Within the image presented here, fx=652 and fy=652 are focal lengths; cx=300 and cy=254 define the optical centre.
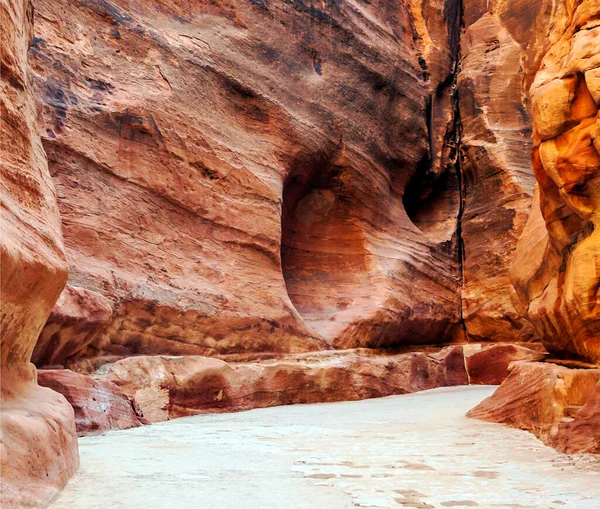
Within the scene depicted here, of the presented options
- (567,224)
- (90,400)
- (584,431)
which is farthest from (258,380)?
(584,431)

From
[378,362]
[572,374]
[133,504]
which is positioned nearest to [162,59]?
[378,362]

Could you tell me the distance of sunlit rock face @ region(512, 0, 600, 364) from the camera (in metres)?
4.34

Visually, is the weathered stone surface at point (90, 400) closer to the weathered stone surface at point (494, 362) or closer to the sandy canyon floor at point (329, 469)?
the sandy canyon floor at point (329, 469)

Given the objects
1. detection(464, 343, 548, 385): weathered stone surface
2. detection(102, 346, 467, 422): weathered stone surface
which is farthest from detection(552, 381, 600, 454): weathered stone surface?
detection(464, 343, 548, 385): weathered stone surface

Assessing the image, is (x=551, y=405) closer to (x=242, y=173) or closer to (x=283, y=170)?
(x=242, y=173)

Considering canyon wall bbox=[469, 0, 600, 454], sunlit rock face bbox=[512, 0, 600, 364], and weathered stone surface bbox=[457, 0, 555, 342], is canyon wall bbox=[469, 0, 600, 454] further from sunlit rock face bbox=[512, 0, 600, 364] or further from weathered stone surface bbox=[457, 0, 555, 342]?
weathered stone surface bbox=[457, 0, 555, 342]

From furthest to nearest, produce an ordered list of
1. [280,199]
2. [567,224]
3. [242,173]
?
[280,199], [242,173], [567,224]

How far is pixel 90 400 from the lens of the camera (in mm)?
4730

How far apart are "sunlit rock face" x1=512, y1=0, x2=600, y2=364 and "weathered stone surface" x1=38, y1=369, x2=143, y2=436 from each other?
136 inches

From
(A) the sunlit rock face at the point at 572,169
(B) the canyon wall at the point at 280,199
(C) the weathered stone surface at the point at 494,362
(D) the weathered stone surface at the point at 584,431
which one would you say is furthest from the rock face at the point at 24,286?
(C) the weathered stone surface at the point at 494,362

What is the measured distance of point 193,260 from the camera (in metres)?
8.00

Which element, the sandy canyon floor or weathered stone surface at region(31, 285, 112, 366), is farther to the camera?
weathered stone surface at region(31, 285, 112, 366)

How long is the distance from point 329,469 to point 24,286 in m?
1.49

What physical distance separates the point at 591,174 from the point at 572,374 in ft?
4.35
